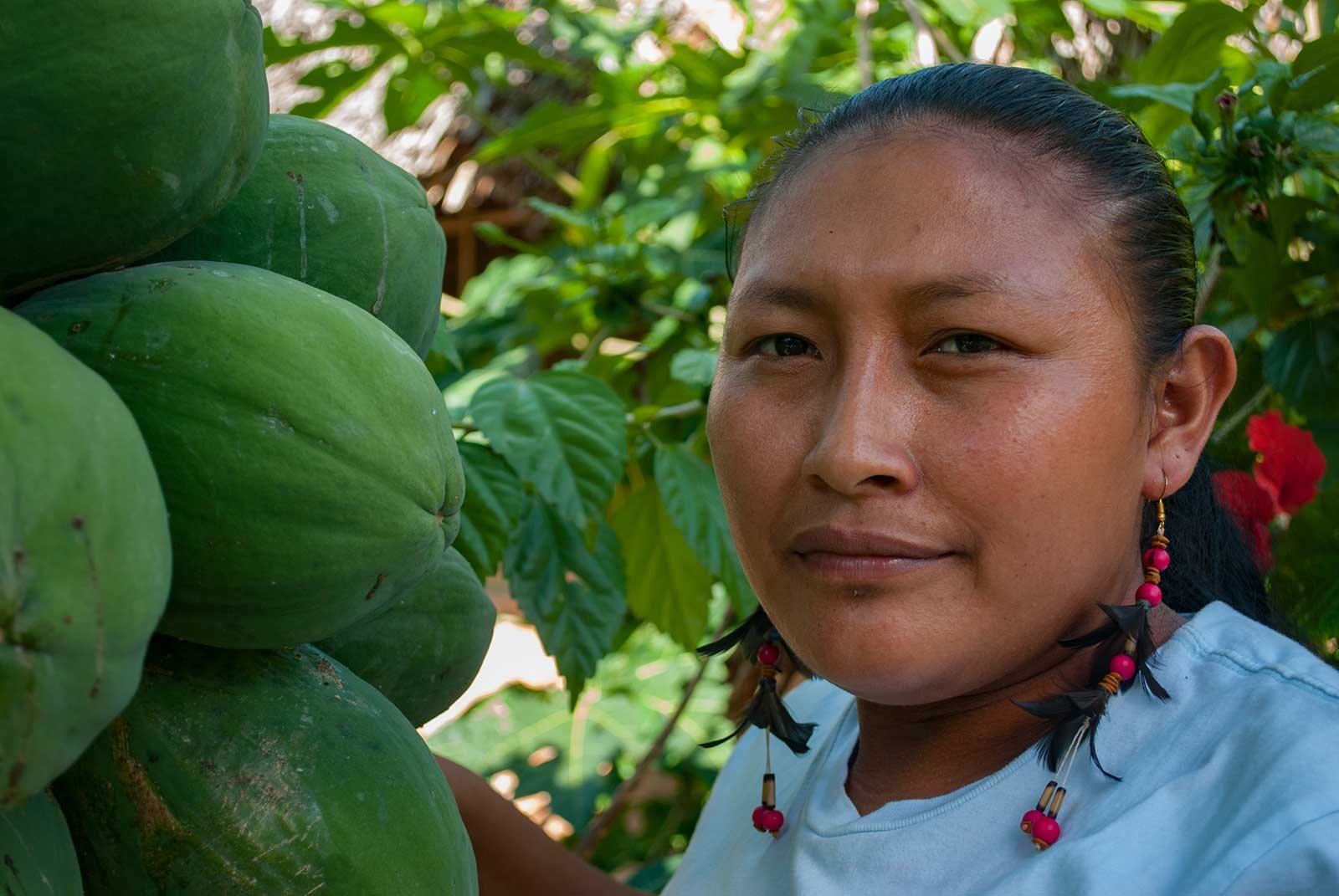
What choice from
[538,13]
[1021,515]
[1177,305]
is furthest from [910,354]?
[538,13]

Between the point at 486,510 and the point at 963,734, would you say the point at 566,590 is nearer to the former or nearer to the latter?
the point at 486,510

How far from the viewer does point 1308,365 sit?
1.76m

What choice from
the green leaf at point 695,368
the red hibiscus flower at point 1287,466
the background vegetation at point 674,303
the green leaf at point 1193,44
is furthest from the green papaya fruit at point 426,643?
the green leaf at point 1193,44

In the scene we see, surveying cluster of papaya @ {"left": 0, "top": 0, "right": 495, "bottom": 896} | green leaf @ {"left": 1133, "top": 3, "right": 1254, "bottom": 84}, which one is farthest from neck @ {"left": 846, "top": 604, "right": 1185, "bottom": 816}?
green leaf @ {"left": 1133, "top": 3, "right": 1254, "bottom": 84}

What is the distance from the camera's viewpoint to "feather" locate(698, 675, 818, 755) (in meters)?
1.36

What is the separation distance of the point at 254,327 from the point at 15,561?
19cm

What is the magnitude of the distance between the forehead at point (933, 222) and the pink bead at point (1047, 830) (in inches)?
16.0

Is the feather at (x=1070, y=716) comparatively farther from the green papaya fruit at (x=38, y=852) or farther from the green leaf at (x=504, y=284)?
the green leaf at (x=504, y=284)

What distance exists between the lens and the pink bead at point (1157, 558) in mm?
1131

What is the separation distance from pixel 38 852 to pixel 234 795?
91 millimetres

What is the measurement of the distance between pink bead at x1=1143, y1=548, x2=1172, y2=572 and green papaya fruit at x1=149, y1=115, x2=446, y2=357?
670mm

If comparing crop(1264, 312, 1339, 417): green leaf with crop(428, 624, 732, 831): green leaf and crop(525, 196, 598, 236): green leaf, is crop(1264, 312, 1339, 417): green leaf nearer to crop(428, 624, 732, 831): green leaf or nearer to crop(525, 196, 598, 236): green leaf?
crop(525, 196, 598, 236): green leaf

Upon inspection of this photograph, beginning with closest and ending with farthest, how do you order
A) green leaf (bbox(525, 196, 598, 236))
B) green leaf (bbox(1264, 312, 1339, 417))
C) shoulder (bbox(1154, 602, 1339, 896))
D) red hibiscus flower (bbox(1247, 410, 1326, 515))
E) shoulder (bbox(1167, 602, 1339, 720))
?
shoulder (bbox(1154, 602, 1339, 896)), shoulder (bbox(1167, 602, 1339, 720)), red hibiscus flower (bbox(1247, 410, 1326, 515)), green leaf (bbox(1264, 312, 1339, 417)), green leaf (bbox(525, 196, 598, 236))

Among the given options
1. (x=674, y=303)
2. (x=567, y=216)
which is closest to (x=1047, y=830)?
(x=674, y=303)
